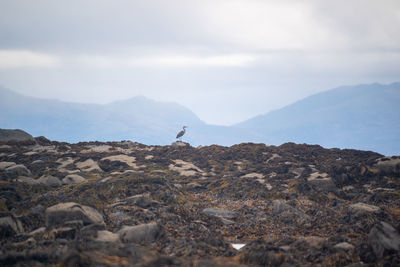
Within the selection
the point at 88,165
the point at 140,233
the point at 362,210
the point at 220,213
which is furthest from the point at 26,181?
the point at 362,210

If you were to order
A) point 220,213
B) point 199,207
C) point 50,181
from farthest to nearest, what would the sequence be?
point 50,181 < point 199,207 < point 220,213

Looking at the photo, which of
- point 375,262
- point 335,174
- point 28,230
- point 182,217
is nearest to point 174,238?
point 182,217

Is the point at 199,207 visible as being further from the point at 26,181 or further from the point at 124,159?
the point at 124,159

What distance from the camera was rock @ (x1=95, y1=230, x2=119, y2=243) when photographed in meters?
16.0

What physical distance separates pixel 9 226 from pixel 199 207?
38.4 ft

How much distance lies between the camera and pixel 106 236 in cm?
1650

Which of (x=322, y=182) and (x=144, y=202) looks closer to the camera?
(x=144, y=202)

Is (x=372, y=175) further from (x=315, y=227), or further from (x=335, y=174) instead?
(x=315, y=227)

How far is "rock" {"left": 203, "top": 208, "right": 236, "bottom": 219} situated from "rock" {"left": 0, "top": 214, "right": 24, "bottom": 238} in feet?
34.5

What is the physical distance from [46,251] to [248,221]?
470 inches

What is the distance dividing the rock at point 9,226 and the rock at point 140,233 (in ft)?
16.0

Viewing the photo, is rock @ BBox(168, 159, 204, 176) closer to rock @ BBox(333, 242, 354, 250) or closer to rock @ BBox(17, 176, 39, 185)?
rock @ BBox(17, 176, 39, 185)

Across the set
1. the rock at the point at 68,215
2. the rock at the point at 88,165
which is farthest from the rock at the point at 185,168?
the rock at the point at 68,215

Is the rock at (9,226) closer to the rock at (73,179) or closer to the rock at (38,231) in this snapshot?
the rock at (38,231)
